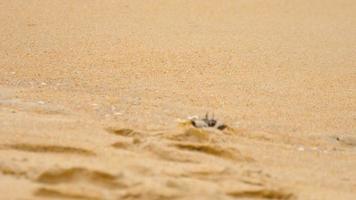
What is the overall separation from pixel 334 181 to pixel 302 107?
1.47 m

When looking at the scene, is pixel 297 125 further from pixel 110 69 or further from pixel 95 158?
pixel 110 69

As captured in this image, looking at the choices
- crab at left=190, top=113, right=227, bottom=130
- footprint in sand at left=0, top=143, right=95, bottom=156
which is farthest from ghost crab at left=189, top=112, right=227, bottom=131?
footprint in sand at left=0, top=143, right=95, bottom=156

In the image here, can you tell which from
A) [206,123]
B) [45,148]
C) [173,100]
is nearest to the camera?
[45,148]

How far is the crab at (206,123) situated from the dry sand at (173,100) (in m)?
0.08

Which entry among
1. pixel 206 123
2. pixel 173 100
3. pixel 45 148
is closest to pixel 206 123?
pixel 206 123

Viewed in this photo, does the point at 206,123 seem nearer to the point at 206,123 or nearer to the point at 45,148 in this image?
the point at 206,123

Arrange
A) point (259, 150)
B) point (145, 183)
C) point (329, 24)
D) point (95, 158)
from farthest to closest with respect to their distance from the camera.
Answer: point (329, 24)
point (259, 150)
point (95, 158)
point (145, 183)

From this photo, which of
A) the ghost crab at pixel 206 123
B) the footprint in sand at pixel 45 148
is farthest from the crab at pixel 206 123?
the footprint in sand at pixel 45 148

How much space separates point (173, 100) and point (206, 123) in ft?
2.69

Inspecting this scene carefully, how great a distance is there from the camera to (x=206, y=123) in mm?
3498

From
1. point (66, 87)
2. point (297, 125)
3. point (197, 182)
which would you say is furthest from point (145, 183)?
point (66, 87)

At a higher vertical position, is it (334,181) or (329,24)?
(329,24)

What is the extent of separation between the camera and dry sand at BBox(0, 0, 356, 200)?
269cm

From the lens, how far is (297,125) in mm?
3898
